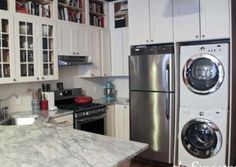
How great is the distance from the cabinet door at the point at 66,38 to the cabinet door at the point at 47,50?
11cm

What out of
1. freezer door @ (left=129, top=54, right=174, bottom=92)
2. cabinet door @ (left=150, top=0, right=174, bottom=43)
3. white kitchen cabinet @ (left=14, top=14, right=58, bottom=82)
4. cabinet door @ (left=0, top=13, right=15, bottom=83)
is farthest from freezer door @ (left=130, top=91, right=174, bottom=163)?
cabinet door @ (left=0, top=13, right=15, bottom=83)

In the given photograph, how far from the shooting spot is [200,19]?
3293mm

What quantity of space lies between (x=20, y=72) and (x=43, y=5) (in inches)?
43.4

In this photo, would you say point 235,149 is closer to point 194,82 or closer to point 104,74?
point 194,82

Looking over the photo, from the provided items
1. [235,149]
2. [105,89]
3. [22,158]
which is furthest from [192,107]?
[22,158]

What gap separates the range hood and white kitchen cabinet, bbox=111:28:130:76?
0.63 metres

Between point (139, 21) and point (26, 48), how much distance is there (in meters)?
1.68

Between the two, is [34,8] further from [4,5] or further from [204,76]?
[204,76]

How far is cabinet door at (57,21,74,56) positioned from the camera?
3.82 meters

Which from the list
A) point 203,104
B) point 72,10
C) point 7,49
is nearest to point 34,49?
point 7,49

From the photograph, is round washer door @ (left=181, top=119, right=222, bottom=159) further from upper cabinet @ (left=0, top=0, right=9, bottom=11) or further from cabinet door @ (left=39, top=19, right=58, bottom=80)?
upper cabinet @ (left=0, top=0, right=9, bottom=11)

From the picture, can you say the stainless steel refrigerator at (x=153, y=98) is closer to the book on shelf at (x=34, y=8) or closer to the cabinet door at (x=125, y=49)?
the cabinet door at (x=125, y=49)

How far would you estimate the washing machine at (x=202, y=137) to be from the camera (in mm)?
3166

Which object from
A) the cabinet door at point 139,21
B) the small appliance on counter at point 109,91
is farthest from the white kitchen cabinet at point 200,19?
the small appliance on counter at point 109,91
